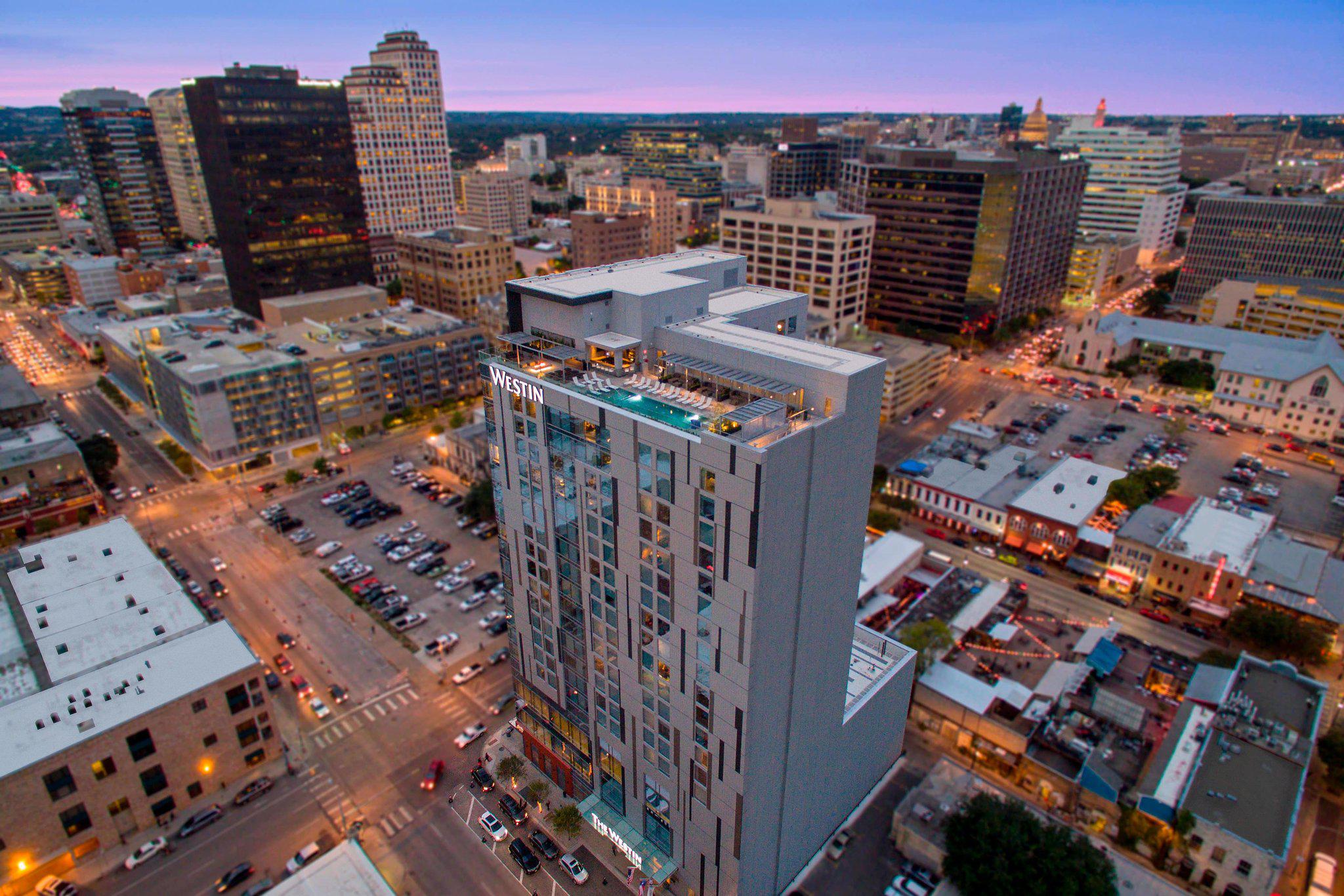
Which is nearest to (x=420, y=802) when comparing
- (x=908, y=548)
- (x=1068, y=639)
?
(x=908, y=548)

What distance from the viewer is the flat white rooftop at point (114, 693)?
6278 cm

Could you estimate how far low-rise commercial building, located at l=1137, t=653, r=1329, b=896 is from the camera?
5916 cm

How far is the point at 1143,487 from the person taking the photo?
383 feet

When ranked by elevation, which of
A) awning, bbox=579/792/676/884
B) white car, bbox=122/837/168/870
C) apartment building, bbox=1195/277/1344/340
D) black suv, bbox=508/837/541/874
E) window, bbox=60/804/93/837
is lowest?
white car, bbox=122/837/168/870

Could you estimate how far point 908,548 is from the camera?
10100cm

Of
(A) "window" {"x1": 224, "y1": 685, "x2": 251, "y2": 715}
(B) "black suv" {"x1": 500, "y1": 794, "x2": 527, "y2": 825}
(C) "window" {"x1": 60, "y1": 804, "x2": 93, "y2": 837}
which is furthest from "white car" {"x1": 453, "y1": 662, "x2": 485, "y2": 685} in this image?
(C) "window" {"x1": 60, "y1": 804, "x2": 93, "y2": 837}

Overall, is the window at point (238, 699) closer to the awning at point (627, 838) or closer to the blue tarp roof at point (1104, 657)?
the awning at point (627, 838)

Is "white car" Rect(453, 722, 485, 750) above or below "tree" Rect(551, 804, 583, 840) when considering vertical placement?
below

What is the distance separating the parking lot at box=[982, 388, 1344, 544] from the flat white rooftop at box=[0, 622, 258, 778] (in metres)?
144

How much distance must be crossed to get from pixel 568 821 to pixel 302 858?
2474 centimetres

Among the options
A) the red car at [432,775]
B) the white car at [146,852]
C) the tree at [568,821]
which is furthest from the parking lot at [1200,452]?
the white car at [146,852]

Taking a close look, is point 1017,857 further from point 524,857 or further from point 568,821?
point 524,857

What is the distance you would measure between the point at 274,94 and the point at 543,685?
6952 inches

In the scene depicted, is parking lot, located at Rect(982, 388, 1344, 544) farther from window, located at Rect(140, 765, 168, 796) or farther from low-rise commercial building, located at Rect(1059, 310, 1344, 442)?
window, located at Rect(140, 765, 168, 796)
